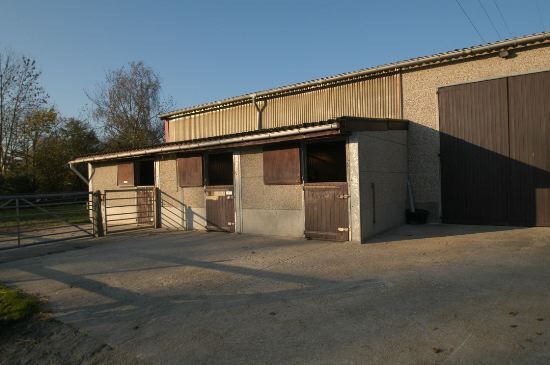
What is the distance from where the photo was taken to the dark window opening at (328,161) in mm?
9164

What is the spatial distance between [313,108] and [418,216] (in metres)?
4.96

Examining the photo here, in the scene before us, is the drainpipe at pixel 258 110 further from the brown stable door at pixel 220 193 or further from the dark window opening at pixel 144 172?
the dark window opening at pixel 144 172

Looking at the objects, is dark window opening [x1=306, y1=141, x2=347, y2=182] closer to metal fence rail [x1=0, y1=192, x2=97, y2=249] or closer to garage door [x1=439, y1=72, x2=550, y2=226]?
garage door [x1=439, y1=72, x2=550, y2=226]

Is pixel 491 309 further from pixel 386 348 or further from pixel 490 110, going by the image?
pixel 490 110

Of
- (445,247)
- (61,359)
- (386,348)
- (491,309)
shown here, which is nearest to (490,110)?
(445,247)

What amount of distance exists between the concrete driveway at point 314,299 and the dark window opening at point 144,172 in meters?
5.08

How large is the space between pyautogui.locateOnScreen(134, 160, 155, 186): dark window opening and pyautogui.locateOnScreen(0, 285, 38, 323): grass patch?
25.4 ft

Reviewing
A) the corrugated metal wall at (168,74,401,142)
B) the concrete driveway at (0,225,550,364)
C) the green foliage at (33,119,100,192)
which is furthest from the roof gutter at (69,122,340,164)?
the green foliage at (33,119,100,192)

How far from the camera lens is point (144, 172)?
1338cm

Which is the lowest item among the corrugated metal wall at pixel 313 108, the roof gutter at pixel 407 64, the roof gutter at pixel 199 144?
the roof gutter at pixel 199 144

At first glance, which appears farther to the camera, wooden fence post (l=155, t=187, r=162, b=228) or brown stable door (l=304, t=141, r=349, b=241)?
wooden fence post (l=155, t=187, r=162, b=228)

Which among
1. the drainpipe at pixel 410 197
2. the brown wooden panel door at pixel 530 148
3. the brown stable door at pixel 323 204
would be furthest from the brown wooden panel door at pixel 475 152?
the brown stable door at pixel 323 204

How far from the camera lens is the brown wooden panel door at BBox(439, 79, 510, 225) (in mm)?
9164

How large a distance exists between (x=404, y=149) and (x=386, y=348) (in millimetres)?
7993
